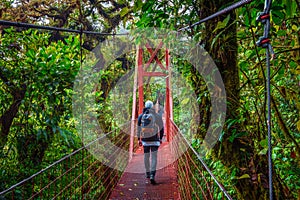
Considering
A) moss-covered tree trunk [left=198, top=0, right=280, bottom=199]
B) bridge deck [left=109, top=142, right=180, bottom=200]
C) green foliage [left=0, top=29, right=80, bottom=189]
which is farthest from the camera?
bridge deck [left=109, top=142, right=180, bottom=200]

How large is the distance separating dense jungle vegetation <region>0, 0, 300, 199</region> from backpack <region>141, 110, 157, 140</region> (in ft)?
2.21

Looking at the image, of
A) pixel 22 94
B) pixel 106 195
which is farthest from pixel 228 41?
pixel 106 195

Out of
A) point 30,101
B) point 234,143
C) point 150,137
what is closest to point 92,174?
point 30,101

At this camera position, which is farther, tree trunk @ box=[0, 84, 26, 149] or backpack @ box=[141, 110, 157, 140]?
backpack @ box=[141, 110, 157, 140]

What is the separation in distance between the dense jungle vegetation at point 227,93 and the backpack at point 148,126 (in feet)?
2.21

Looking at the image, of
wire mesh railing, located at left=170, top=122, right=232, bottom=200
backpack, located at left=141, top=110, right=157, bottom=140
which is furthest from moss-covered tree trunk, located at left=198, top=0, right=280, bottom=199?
backpack, located at left=141, top=110, right=157, bottom=140

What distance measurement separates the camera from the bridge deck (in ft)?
8.51

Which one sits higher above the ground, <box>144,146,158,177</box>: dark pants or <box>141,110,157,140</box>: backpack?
<box>141,110,157,140</box>: backpack

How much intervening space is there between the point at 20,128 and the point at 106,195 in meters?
0.98

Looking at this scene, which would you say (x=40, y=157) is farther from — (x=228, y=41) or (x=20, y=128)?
(x=228, y=41)

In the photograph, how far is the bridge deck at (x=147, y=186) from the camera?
2.59m

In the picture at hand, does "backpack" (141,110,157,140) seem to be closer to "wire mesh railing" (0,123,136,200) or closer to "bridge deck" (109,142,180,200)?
"wire mesh railing" (0,123,136,200)

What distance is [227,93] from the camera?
1348 millimetres

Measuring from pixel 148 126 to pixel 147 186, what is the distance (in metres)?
0.59
